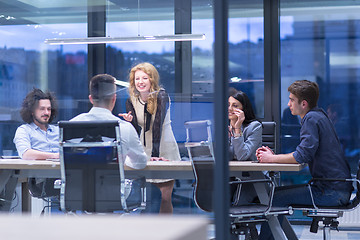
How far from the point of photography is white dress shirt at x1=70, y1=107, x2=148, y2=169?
3723 mm

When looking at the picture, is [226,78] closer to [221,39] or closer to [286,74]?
[221,39]

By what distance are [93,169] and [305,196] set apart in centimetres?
153

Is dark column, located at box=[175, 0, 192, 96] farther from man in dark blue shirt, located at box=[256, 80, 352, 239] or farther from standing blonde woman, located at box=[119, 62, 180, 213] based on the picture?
man in dark blue shirt, located at box=[256, 80, 352, 239]

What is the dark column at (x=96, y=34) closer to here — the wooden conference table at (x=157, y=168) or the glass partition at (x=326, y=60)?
the glass partition at (x=326, y=60)

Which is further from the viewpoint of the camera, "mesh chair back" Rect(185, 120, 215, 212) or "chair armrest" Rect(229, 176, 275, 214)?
"mesh chair back" Rect(185, 120, 215, 212)

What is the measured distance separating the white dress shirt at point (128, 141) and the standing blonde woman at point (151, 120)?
50cm

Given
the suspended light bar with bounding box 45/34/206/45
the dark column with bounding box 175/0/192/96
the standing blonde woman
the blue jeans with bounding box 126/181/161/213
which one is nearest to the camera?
the blue jeans with bounding box 126/181/161/213

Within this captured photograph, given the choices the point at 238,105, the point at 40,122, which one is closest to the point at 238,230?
the point at 238,105

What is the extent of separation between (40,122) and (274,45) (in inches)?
121

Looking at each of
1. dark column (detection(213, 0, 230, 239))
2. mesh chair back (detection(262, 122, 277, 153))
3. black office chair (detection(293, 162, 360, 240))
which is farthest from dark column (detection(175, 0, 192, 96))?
dark column (detection(213, 0, 230, 239))

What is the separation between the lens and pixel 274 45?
646cm

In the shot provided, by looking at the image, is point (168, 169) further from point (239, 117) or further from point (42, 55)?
point (42, 55)

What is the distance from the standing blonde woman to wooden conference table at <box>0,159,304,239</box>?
384 millimetres

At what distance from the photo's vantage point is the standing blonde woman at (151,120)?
4.49 meters
